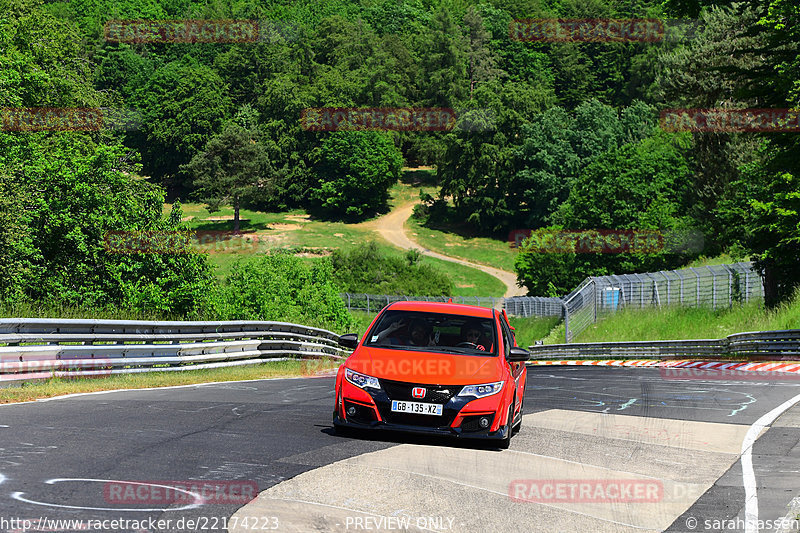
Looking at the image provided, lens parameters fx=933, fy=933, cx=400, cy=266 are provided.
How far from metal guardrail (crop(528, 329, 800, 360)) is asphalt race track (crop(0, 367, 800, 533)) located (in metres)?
16.9

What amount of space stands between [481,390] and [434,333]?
140cm

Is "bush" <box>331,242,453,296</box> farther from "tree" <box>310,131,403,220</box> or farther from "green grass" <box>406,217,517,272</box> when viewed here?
"tree" <box>310,131,403,220</box>

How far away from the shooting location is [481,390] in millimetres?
9891

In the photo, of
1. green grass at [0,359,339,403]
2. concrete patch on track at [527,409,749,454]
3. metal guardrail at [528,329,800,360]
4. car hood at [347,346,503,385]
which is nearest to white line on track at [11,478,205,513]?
car hood at [347,346,503,385]

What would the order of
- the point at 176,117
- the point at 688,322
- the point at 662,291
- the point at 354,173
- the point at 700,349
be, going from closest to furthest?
the point at 700,349 < the point at 688,322 < the point at 662,291 < the point at 354,173 < the point at 176,117

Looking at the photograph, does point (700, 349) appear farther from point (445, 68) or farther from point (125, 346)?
point (445, 68)

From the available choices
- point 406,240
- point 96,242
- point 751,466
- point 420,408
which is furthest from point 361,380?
point 406,240

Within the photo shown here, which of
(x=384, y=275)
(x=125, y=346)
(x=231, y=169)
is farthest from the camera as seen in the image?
(x=231, y=169)

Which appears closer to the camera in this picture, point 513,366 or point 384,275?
point 513,366

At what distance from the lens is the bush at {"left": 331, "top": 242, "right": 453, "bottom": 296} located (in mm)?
85625

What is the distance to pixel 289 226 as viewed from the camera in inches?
4606

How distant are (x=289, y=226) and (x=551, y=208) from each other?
107 ft

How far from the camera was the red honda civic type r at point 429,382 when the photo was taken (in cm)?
973

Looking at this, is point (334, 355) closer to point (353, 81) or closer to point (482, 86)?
point (482, 86)
